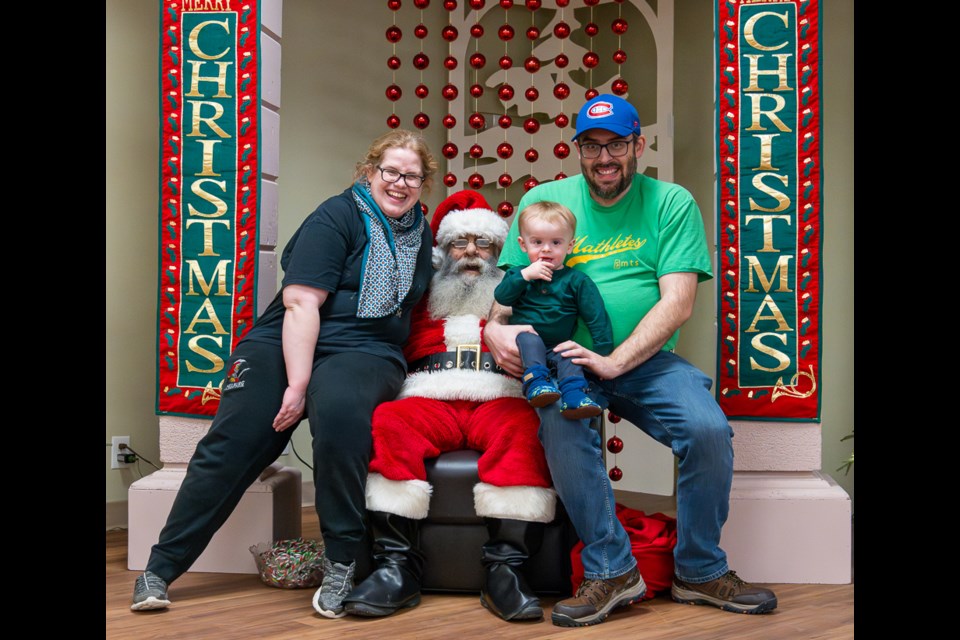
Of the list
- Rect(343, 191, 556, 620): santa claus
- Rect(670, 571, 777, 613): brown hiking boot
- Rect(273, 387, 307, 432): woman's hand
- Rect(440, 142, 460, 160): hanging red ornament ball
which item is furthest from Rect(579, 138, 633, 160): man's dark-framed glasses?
Rect(440, 142, 460, 160): hanging red ornament ball

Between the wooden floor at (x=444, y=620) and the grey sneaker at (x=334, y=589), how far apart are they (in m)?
0.03

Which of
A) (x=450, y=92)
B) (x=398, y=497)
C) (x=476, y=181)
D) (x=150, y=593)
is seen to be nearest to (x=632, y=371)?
(x=398, y=497)

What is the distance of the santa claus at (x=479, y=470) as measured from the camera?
8.41 feet

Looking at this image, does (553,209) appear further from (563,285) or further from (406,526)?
(406,526)

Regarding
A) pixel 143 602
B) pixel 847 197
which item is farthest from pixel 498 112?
pixel 143 602

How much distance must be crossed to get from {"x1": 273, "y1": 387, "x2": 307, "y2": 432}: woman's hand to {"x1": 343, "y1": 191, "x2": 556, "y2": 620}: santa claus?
0.23 m

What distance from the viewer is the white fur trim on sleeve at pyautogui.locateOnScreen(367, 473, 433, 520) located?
2625mm

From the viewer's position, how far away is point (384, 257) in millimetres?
2895

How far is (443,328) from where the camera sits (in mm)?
3168

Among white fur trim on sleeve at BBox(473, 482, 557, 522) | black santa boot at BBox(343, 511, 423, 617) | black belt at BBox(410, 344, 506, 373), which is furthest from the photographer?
black belt at BBox(410, 344, 506, 373)

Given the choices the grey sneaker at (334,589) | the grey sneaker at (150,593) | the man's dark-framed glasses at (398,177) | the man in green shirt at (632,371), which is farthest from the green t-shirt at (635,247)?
the grey sneaker at (150,593)

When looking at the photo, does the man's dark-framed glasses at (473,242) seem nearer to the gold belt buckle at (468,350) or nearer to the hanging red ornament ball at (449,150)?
the gold belt buckle at (468,350)

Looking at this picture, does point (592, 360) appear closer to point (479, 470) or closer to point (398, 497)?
point (479, 470)

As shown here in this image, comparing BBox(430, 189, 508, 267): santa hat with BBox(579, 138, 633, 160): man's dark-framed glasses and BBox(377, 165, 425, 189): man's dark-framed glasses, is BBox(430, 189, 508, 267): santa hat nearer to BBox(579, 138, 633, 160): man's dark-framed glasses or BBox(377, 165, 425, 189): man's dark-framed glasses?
BBox(377, 165, 425, 189): man's dark-framed glasses
